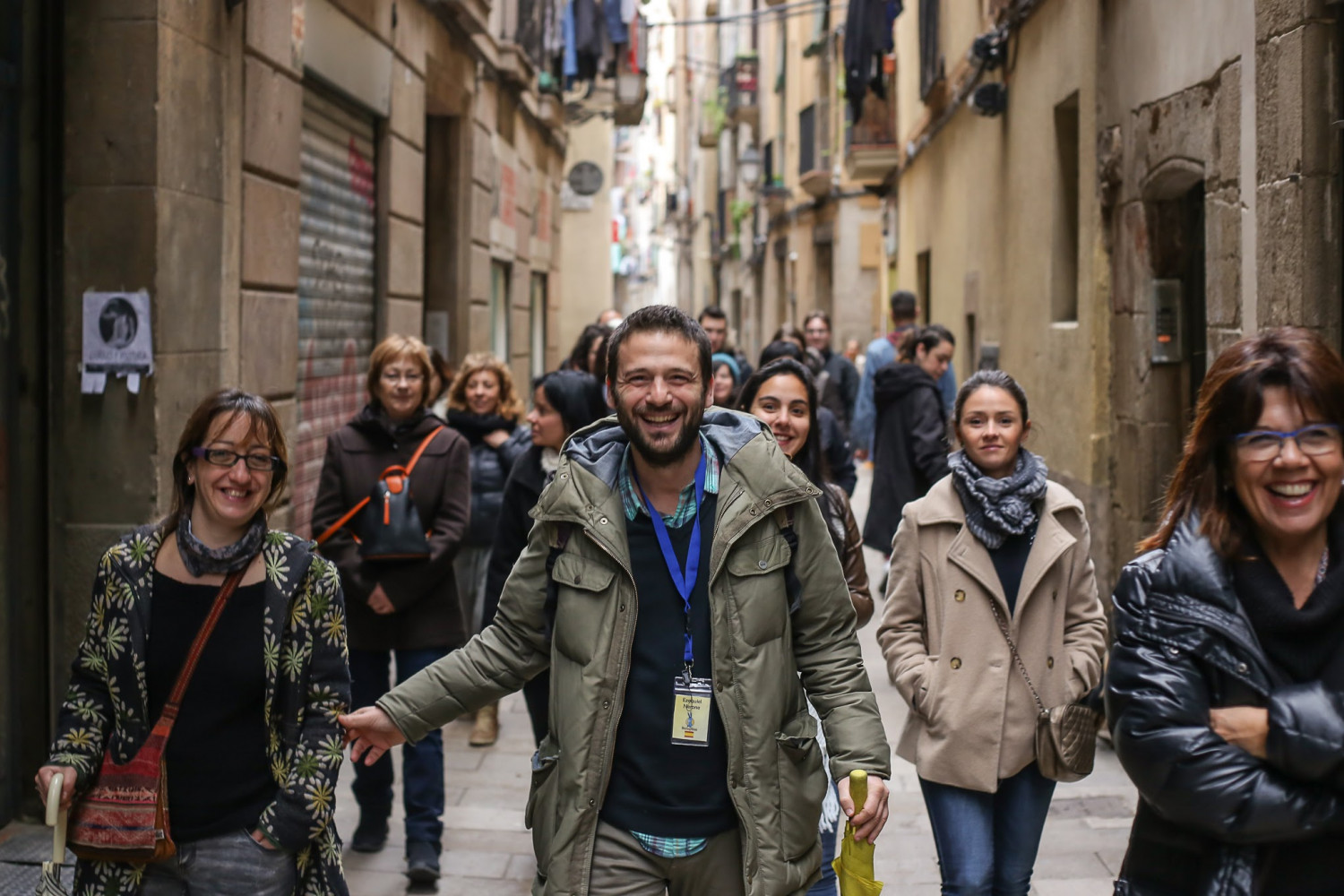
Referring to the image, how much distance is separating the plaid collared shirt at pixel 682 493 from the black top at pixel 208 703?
35.0 inches

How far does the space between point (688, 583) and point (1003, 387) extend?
1652mm

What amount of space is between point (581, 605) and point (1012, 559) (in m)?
1.54

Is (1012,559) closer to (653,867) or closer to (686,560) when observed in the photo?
(686,560)

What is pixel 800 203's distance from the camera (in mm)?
30281

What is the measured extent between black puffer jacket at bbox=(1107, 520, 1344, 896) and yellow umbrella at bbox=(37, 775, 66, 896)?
2.14m

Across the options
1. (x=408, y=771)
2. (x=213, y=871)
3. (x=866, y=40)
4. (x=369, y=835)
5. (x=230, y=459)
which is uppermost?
(x=866, y=40)

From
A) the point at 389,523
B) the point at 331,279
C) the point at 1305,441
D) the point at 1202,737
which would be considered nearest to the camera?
the point at 1202,737

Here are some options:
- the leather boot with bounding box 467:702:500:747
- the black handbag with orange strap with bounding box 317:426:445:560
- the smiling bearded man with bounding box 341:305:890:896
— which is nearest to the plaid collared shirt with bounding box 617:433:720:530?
the smiling bearded man with bounding box 341:305:890:896

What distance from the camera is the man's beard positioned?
10.3ft

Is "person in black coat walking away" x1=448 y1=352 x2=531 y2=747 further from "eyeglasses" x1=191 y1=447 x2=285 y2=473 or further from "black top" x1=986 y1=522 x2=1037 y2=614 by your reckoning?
"eyeglasses" x1=191 y1=447 x2=285 y2=473

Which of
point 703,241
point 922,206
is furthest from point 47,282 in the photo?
point 703,241

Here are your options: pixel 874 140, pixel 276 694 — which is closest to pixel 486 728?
pixel 276 694

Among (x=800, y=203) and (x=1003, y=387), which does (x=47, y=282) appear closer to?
(x=1003, y=387)

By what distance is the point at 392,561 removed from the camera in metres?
5.75
